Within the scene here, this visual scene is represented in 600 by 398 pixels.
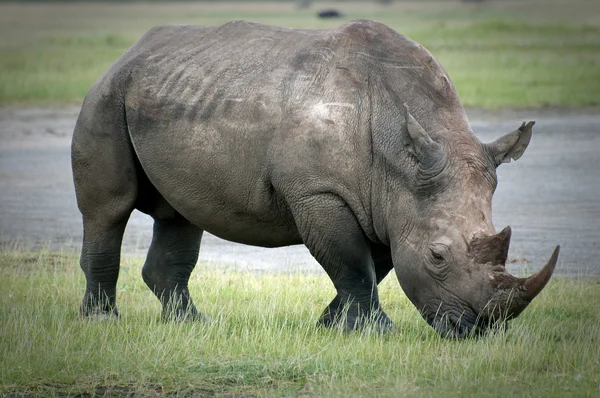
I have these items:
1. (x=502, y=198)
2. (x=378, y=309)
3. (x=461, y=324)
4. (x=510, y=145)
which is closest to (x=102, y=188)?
(x=378, y=309)

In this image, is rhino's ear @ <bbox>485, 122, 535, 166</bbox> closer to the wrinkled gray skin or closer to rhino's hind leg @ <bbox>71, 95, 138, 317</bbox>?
the wrinkled gray skin

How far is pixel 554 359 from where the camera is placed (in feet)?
24.2

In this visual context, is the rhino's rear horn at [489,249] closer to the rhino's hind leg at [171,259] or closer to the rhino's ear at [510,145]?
the rhino's ear at [510,145]

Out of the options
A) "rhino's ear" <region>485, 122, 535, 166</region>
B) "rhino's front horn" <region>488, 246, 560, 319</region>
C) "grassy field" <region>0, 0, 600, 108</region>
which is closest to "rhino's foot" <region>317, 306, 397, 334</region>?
"rhino's front horn" <region>488, 246, 560, 319</region>

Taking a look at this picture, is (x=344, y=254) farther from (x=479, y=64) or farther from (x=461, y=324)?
(x=479, y=64)

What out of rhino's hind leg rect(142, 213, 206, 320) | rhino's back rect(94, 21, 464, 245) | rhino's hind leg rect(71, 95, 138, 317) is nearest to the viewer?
rhino's back rect(94, 21, 464, 245)

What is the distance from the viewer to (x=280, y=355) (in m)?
7.45

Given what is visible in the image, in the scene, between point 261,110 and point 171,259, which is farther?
point 171,259

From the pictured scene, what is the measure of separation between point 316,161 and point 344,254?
67cm

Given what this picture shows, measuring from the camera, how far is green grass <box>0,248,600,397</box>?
690 cm

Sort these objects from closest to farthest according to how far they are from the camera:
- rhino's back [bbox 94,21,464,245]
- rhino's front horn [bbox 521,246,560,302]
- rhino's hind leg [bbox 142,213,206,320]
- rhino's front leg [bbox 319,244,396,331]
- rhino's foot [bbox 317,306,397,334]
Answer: rhino's front horn [bbox 521,246,560,302] < rhino's back [bbox 94,21,464,245] < rhino's foot [bbox 317,306,397,334] < rhino's front leg [bbox 319,244,396,331] < rhino's hind leg [bbox 142,213,206,320]

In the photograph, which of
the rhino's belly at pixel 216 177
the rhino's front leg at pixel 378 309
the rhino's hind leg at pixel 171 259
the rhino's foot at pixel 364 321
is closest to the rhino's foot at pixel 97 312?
the rhino's hind leg at pixel 171 259

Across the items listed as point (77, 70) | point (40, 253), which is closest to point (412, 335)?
point (40, 253)

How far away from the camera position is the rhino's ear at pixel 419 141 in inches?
291
